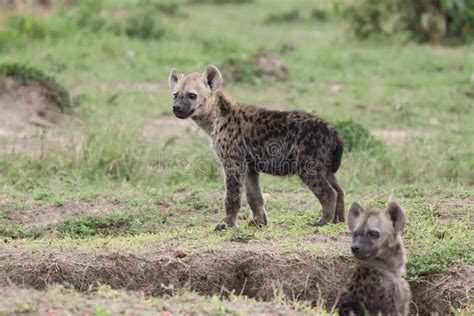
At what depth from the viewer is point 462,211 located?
827cm

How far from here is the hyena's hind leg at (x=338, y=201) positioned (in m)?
8.01

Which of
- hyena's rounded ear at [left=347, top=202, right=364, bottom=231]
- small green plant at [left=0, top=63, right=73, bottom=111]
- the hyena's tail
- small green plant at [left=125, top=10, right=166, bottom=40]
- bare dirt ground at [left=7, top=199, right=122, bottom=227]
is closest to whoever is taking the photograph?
hyena's rounded ear at [left=347, top=202, right=364, bottom=231]

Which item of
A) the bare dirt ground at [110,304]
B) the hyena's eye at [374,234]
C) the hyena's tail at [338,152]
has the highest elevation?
the hyena's tail at [338,152]

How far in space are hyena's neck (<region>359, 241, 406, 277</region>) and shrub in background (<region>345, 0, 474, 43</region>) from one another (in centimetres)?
1050

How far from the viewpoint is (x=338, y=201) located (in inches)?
316

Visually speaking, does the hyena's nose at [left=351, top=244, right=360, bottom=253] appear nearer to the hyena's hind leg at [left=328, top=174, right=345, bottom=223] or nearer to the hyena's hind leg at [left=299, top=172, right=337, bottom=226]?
the hyena's hind leg at [left=299, top=172, right=337, bottom=226]

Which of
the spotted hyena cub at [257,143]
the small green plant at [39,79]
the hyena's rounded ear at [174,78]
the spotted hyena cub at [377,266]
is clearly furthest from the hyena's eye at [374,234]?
the small green plant at [39,79]

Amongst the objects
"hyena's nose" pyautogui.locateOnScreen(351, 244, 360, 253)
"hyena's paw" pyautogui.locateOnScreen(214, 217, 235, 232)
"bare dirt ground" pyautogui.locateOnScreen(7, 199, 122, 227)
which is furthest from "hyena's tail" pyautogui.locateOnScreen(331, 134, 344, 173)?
"bare dirt ground" pyautogui.locateOnScreen(7, 199, 122, 227)

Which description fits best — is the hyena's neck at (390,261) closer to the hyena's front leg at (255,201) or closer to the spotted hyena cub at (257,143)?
the spotted hyena cub at (257,143)

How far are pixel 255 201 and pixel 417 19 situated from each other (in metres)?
9.60

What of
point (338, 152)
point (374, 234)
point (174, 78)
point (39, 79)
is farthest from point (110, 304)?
point (39, 79)

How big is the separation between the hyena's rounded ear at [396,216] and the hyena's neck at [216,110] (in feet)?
6.78

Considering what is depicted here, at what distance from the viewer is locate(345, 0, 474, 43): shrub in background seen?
54.6ft

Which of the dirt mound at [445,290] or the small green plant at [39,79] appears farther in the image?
the small green plant at [39,79]
